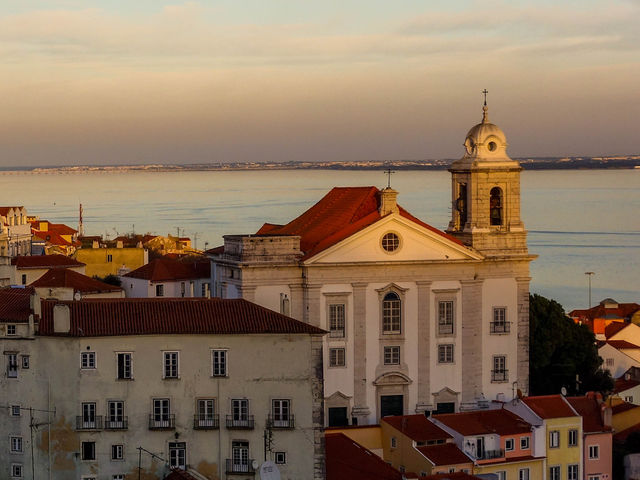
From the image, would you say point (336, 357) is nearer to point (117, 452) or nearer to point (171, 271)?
point (117, 452)

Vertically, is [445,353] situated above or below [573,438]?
above

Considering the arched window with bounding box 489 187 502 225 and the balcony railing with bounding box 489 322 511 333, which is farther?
the arched window with bounding box 489 187 502 225

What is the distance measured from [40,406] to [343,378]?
1190cm

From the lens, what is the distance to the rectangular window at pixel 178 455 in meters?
33.8

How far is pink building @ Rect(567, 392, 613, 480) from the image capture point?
41.2 metres

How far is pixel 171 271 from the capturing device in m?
62.9

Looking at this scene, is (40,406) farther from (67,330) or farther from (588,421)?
(588,421)

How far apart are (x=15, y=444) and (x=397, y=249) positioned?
13793 mm

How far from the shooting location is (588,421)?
41.7 meters

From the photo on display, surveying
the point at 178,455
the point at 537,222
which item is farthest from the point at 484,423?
the point at 537,222

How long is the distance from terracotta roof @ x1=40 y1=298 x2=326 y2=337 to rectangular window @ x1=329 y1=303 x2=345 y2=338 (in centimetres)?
788

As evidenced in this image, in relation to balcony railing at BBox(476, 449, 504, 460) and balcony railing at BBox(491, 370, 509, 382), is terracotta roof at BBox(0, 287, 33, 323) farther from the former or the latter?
balcony railing at BBox(491, 370, 509, 382)

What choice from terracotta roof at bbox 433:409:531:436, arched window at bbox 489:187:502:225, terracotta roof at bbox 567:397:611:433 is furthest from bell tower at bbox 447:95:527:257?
terracotta roof at bbox 433:409:531:436

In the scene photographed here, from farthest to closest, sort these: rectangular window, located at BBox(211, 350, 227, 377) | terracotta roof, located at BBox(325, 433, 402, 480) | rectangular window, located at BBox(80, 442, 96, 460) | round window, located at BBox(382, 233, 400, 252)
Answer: round window, located at BBox(382, 233, 400, 252)
terracotta roof, located at BBox(325, 433, 402, 480)
rectangular window, located at BBox(211, 350, 227, 377)
rectangular window, located at BBox(80, 442, 96, 460)
